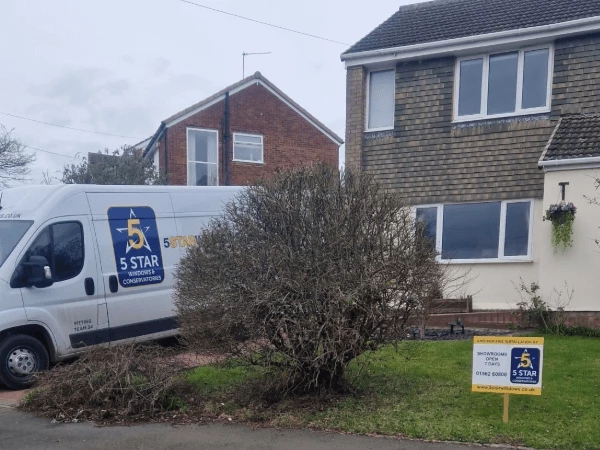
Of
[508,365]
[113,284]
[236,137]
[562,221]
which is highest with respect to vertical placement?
[236,137]

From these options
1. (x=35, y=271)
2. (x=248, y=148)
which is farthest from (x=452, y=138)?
(x=248, y=148)

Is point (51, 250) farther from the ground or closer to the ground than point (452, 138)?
closer to the ground

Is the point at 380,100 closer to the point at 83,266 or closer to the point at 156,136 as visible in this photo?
the point at 83,266

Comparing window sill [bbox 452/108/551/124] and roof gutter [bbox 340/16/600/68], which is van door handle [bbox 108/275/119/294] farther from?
window sill [bbox 452/108/551/124]

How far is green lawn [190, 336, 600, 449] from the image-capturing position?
5070 millimetres

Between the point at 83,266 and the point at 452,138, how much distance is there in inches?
310

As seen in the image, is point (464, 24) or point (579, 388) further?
point (464, 24)

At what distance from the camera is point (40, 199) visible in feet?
26.9

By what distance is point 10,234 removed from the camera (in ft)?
26.1

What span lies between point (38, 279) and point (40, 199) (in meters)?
1.27

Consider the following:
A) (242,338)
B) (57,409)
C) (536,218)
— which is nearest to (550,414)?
(242,338)

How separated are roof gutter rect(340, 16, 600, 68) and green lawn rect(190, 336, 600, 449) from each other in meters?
6.47

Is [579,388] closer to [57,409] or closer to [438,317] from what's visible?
[438,317]

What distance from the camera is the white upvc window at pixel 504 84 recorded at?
36.9 ft
